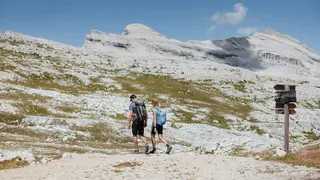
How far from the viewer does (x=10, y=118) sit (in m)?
45.5

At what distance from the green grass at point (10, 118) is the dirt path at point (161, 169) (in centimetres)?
2486

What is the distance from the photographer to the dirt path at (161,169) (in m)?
16.6

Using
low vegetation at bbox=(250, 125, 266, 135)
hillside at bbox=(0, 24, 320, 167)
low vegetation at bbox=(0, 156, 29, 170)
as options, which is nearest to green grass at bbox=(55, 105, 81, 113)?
hillside at bbox=(0, 24, 320, 167)

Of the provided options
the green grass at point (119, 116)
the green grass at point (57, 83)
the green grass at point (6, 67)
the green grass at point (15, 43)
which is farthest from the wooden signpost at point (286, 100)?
the green grass at point (15, 43)

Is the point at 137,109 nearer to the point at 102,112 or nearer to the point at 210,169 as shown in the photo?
the point at 210,169

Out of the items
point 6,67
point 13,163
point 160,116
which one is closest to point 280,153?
point 160,116

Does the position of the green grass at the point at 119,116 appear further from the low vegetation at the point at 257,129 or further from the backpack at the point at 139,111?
the backpack at the point at 139,111

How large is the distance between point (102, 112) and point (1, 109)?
16.5 metres

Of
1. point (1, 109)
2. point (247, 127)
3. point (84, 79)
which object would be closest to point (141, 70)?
point (84, 79)

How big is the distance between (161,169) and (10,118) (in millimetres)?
32644

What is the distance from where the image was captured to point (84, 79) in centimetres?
9800

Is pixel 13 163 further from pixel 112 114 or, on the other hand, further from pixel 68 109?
pixel 112 114

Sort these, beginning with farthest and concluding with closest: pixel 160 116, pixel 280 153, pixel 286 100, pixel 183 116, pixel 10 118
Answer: pixel 183 116
pixel 10 118
pixel 160 116
pixel 286 100
pixel 280 153

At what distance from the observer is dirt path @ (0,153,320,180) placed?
16.6 metres
